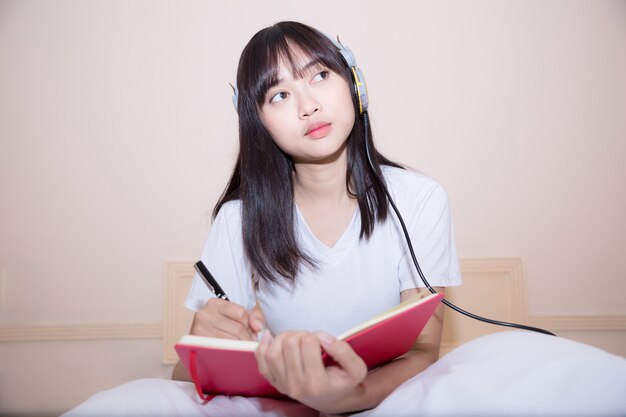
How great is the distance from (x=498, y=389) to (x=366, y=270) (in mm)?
487

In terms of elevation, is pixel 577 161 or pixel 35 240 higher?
pixel 577 161

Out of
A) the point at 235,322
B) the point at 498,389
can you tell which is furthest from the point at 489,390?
the point at 235,322

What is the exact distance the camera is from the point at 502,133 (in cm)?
179

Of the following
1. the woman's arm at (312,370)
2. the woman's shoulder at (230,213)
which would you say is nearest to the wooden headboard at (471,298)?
the woman's shoulder at (230,213)

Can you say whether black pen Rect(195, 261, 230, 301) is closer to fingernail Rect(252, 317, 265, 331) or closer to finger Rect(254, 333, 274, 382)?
fingernail Rect(252, 317, 265, 331)

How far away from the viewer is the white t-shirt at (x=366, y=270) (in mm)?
1007

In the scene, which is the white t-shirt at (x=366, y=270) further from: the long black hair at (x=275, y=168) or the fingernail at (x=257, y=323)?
the fingernail at (x=257, y=323)

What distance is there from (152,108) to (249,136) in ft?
2.99

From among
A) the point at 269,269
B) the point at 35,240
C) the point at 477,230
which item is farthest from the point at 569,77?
the point at 35,240

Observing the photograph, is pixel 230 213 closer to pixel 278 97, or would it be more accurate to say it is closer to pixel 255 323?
pixel 278 97

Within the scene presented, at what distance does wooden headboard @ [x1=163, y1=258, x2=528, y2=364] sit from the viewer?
1.78 meters

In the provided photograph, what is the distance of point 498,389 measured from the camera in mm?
554

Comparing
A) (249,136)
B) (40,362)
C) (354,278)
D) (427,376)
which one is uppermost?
(249,136)

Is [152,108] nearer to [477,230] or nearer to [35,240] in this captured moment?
[35,240]
